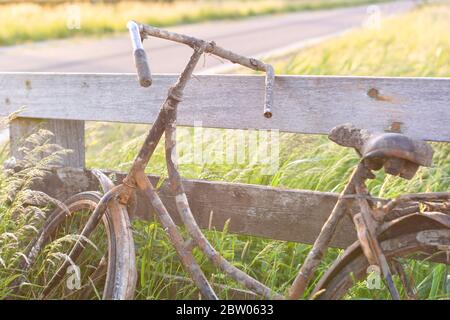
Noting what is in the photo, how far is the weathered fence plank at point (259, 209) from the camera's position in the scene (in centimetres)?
307

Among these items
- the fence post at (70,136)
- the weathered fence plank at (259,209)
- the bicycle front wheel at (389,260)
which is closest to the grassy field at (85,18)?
the fence post at (70,136)

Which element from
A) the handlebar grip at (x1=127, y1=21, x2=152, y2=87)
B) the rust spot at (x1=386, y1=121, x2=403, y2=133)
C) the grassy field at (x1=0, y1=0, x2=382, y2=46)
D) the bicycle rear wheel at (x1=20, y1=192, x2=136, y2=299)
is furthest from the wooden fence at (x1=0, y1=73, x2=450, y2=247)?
the grassy field at (x1=0, y1=0, x2=382, y2=46)

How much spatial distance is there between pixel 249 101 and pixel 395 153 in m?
1.08

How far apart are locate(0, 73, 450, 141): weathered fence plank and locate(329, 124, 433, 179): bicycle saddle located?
1.85 feet

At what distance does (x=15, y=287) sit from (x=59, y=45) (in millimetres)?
13384

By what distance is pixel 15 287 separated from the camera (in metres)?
3.27

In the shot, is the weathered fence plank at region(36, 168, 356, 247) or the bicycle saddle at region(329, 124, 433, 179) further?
the weathered fence plank at region(36, 168, 356, 247)

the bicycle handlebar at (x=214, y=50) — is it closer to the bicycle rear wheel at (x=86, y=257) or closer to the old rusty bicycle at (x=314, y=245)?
the old rusty bicycle at (x=314, y=245)

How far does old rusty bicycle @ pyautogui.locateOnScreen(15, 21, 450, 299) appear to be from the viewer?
2334 millimetres

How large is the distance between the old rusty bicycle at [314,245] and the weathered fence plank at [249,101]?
32cm

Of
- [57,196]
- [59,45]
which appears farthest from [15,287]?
[59,45]

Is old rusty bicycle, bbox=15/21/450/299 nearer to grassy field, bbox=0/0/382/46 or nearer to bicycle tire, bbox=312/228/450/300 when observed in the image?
bicycle tire, bbox=312/228/450/300

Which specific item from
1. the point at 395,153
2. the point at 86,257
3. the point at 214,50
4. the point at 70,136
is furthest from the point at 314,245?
the point at 70,136
